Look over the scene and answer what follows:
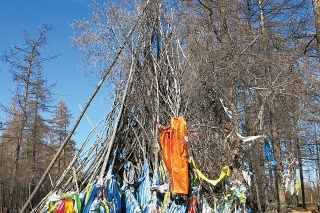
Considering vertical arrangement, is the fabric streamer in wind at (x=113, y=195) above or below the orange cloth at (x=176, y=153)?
below

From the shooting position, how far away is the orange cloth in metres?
5.56

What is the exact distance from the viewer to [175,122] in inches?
226

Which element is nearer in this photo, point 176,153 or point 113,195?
point 176,153

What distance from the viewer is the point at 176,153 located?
5.66 m

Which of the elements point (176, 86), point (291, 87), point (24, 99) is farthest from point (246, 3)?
point (24, 99)

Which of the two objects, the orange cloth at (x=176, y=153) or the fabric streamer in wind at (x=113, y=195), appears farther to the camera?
the fabric streamer in wind at (x=113, y=195)

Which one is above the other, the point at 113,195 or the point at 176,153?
the point at 176,153

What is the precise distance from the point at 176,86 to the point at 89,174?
96.7 inches

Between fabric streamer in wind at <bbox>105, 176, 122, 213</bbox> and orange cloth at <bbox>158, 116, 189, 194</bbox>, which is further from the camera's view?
fabric streamer in wind at <bbox>105, 176, 122, 213</bbox>

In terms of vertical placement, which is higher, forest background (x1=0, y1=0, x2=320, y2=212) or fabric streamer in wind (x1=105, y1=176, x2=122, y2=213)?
forest background (x1=0, y1=0, x2=320, y2=212)

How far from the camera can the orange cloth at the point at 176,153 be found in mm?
5559

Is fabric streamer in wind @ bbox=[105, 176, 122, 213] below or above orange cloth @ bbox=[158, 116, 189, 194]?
below

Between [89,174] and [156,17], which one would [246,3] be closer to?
[156,17]

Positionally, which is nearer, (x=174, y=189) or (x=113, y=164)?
(x=174, y=189)
